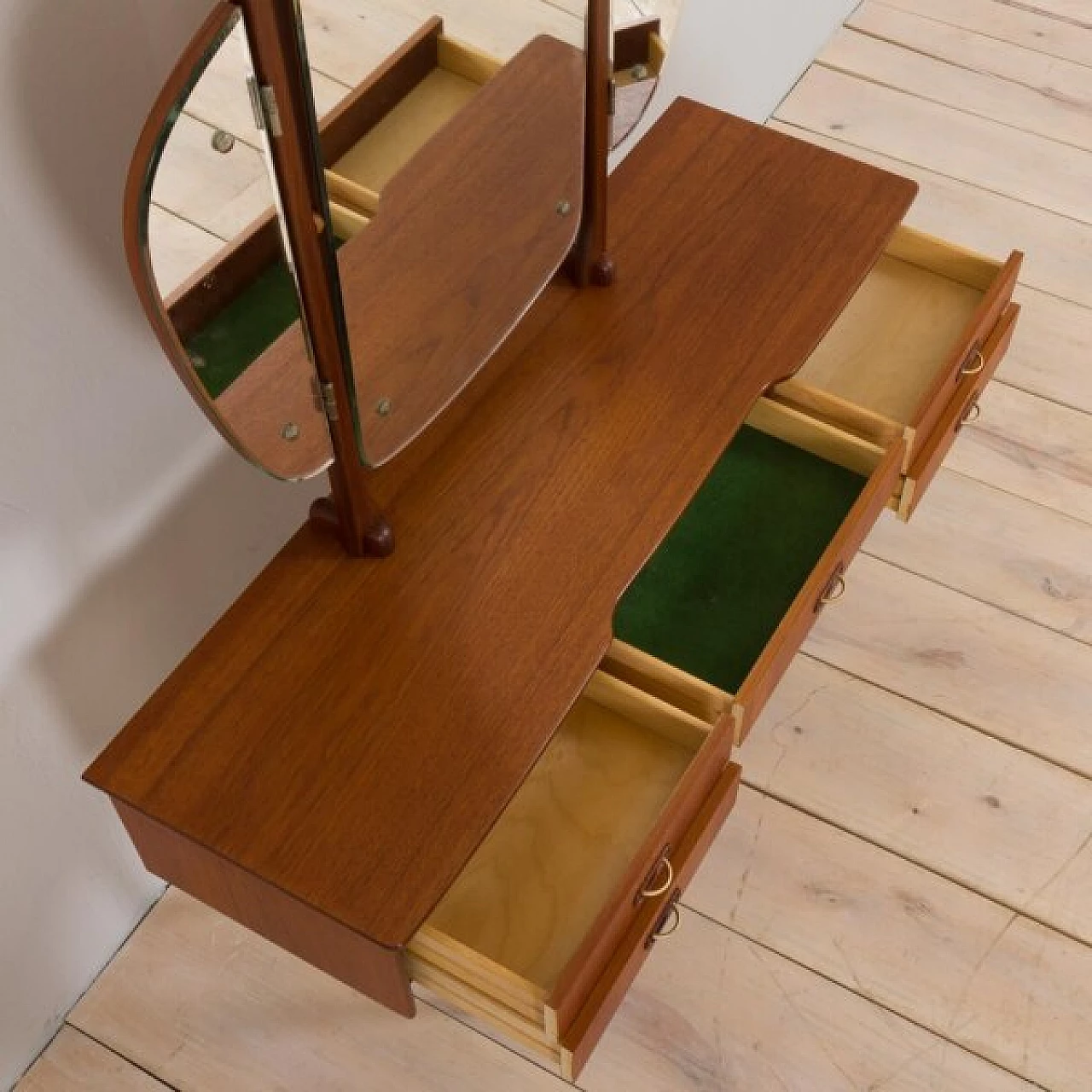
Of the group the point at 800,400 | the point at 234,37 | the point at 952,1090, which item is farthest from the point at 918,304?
the point at 234,37

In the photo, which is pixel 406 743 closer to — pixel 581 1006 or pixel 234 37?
pixel 581 1006

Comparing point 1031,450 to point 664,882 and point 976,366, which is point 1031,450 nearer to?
point 976,366

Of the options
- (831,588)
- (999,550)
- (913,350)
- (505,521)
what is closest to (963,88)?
(999,550)

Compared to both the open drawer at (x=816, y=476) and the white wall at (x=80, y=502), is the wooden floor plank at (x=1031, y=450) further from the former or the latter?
the white wall at (x=80, y=502)

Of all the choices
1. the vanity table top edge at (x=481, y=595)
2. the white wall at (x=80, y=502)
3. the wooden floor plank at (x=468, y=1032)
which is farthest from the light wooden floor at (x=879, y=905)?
the vanity table top edge at (x=481, y=595)

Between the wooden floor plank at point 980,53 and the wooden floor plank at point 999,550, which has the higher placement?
the wooden floor plank at point 980,53

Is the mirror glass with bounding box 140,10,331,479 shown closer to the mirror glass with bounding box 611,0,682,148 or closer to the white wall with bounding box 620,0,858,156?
the mirror glass with bounding box 611,0,682,148

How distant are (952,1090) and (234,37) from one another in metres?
1.10

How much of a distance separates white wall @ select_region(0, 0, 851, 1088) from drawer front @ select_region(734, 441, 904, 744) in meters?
0.44

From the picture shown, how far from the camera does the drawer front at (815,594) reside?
114 cm

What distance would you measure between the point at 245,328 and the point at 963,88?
65.3 inches

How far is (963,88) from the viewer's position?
7.41ft

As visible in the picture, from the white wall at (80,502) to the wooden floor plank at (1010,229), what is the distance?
113 cm

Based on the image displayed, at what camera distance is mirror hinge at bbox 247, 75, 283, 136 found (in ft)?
2.61
